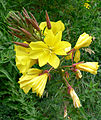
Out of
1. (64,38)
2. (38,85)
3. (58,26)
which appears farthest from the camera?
(64,38)

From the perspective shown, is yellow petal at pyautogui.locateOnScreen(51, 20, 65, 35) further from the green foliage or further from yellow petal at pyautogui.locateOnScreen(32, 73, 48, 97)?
the green foliage

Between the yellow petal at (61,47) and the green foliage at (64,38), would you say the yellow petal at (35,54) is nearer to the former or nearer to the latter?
the yellow petal at (61,47)

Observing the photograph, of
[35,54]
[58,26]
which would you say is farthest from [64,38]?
[35,54]

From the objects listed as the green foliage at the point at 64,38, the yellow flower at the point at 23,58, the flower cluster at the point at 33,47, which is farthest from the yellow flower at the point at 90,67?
the green foliage at the point at 64,38

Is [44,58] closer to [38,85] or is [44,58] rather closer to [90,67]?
[38,85]

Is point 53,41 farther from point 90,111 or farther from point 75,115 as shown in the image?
point 90,111

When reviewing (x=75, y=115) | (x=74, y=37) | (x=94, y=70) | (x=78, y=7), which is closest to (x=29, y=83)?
(x=94, y=70)

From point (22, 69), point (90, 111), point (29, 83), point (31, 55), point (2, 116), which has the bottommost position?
point (90, 111)

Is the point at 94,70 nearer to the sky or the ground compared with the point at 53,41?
nearer to the ground
